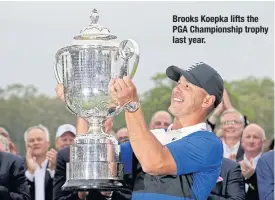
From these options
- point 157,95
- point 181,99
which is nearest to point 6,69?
point 157,95

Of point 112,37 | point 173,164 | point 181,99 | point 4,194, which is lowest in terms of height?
point 4,194

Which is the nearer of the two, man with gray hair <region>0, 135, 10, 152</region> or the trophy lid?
the trophy lid

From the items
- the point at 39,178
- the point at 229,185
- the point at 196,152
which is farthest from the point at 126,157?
the point at 39,178

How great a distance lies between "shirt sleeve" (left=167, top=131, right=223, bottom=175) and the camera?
3.25 m

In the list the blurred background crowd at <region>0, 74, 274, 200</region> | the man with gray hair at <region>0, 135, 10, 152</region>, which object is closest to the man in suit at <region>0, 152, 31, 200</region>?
the blurred background crowd at <region>0, 74, 274, 200</region>

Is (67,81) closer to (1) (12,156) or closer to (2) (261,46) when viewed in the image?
(1) (12,156)

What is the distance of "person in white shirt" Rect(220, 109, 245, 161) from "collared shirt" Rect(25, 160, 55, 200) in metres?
1.61

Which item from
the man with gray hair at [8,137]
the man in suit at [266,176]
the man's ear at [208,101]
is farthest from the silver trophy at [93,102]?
the man with gray hair at [8,137]

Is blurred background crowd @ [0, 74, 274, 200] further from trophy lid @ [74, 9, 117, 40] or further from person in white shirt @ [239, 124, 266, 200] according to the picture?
trophy lid @ [74, 9, 117, 40]

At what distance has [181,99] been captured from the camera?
3484 mm

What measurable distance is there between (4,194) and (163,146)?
2792 mm

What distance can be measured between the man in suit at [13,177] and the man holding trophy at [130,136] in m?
2.54

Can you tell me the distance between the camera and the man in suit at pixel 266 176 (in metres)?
5.68

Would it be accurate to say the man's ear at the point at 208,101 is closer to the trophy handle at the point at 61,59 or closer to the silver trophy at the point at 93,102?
the silver trophy at the point at 93,102
